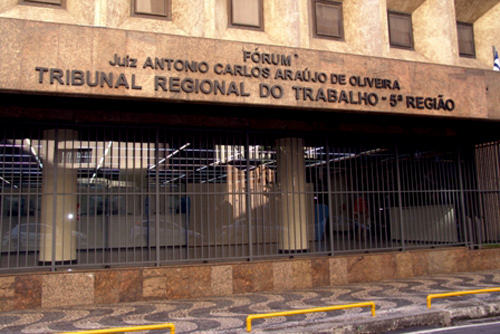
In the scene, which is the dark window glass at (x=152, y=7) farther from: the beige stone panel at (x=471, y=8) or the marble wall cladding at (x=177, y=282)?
the beige stone panel at (x=471, y=8)

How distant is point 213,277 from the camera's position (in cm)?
913

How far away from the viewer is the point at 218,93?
8.60 metres

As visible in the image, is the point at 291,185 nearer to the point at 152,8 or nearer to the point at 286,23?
the point at 286,23

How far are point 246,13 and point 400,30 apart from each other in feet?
14.5

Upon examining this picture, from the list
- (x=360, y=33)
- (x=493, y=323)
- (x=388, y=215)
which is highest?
(x=360, y=33)

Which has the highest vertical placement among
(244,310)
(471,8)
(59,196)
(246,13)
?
(471,8)

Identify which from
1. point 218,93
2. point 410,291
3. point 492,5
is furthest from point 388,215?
point 492,5

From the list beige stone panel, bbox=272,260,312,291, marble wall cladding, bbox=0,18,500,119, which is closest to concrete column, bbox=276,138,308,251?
beige stone panel, bbox=272,260,312,291

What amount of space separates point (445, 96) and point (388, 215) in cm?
328

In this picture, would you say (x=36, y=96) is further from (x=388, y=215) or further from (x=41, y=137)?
(x=388, y=215)

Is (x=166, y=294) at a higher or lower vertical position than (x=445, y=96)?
lower

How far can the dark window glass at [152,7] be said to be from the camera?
9367 millimetres

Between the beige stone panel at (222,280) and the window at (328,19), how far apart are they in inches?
232

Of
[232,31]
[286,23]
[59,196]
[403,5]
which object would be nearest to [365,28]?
[403,5]
